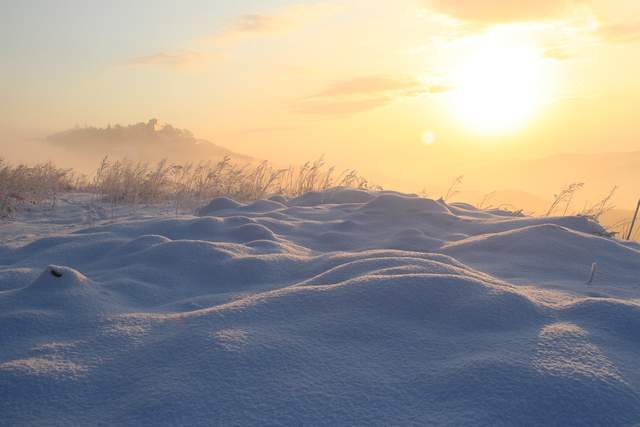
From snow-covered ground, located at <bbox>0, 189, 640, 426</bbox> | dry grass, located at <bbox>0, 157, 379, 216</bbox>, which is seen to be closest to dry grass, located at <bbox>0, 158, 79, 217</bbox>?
dry grass, located at <bbox>0, 157, 379, 216</bbox>

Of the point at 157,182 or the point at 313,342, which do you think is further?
the point at 157,182

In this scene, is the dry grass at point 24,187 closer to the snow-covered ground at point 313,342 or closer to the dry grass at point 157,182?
the dry grass at point 157,182

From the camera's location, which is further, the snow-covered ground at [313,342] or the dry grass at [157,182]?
the dry grass at [157,182]

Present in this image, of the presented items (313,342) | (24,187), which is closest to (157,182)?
(24,187)

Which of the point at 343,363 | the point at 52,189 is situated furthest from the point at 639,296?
the point at 52,189

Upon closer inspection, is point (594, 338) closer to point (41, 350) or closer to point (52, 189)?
point (41, 350)

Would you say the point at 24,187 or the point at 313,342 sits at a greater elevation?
the point at 24,187

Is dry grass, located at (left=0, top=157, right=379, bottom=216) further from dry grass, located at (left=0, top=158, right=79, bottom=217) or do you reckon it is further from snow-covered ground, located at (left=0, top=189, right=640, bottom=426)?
snow-covered ground, located at (left=0, top=189, right=640, bottom=426)

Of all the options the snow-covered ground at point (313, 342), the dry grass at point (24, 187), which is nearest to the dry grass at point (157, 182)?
the dry grass at point (24, 187)

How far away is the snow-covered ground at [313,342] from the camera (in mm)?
1111

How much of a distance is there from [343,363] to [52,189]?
5675 mm

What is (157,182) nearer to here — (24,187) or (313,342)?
(24,187)

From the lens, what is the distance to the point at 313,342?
139 cm

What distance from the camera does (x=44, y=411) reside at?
1127 millimetres
